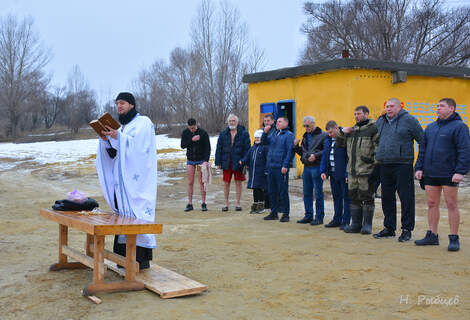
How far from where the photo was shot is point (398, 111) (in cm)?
706

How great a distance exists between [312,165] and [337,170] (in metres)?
0.61

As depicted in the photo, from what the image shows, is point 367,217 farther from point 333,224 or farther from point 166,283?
point 166,283

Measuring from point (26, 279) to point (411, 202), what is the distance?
4.78m

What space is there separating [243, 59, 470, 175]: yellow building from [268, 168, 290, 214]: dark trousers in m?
5.09

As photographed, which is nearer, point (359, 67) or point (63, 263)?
point (63, 263)

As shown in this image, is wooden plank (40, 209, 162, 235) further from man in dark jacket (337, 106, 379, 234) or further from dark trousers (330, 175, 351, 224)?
dark trousers (330, 175, 351, 224)

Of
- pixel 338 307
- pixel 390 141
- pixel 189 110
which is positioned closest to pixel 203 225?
pixel 390 141

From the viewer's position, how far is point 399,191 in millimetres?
7035

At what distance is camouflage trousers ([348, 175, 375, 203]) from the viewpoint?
7.60 m

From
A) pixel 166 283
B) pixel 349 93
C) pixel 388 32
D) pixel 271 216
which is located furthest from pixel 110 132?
pixel 388 32

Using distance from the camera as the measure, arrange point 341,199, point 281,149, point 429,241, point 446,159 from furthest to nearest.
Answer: point 281,149 < point 341,199 < point 429,241 < point 446,159

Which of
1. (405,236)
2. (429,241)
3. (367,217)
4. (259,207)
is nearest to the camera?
(429,241)

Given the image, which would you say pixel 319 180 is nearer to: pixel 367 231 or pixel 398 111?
pixel 367 231

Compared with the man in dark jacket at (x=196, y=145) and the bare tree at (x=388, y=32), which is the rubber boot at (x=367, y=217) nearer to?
the man in dark jacket at (x=196, y=145)
